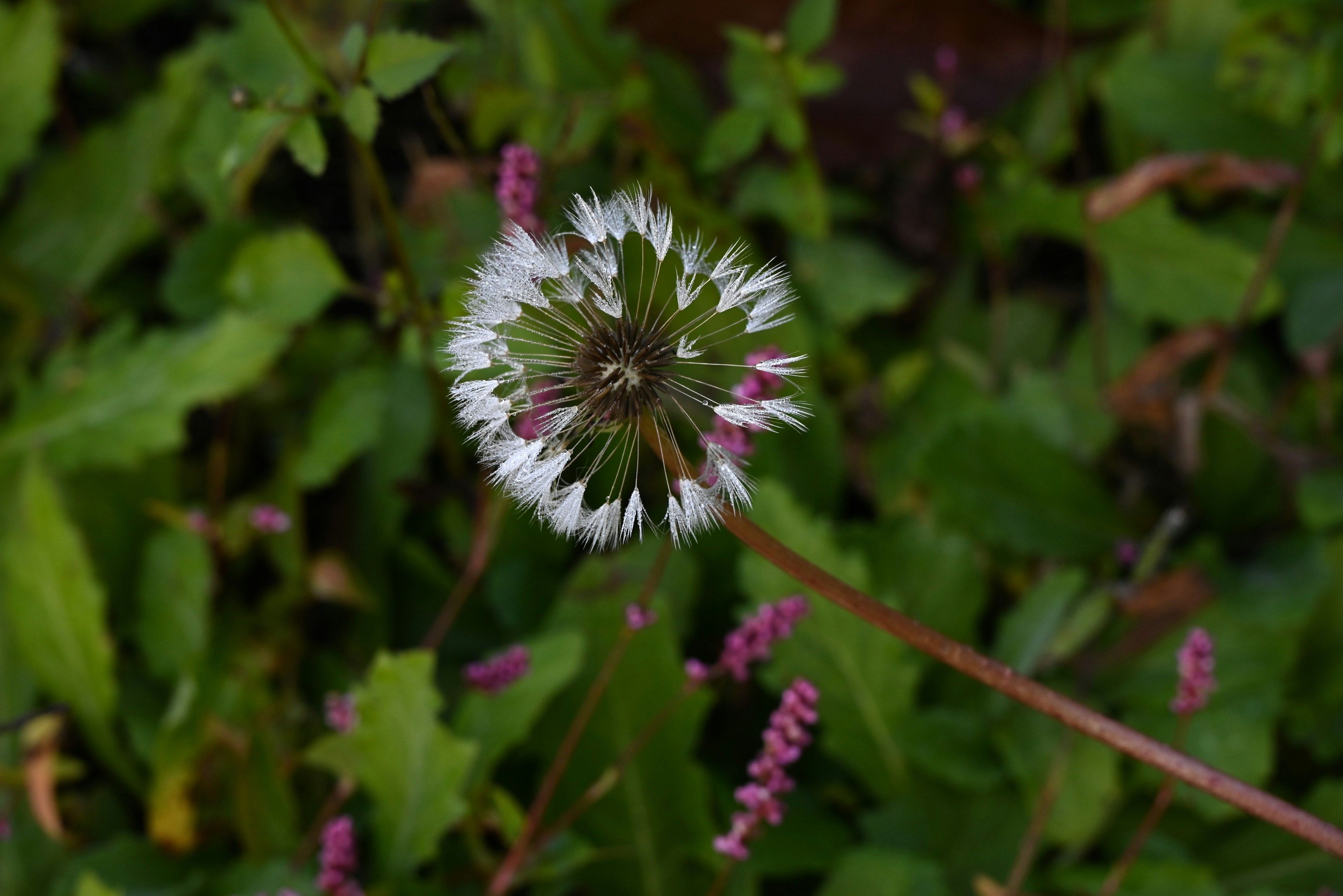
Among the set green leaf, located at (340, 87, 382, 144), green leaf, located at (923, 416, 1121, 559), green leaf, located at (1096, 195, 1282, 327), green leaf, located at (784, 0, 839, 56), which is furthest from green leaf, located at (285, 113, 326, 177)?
green leaf, located at (1096, 195, 1282, 327)

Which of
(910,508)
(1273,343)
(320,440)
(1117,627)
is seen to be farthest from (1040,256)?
(320,440)

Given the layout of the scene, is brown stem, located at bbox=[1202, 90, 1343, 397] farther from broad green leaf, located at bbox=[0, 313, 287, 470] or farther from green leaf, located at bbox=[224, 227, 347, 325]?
broad green leaf, located at bbox=[0, 313, 287, 470]

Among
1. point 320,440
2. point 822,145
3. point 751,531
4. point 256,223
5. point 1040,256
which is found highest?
point 256,223

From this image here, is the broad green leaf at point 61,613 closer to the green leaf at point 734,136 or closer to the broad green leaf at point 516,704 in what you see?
the broad green leaf at point 516,704

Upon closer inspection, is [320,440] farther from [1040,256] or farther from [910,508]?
[1040,256]

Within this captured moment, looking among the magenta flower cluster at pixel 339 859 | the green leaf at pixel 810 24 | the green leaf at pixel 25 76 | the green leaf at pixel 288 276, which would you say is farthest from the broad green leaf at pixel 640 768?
the green leaf at pixel 25 76

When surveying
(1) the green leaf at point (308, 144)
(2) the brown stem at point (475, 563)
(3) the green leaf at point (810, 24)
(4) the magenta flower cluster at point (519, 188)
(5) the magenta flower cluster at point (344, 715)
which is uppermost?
(3) the green leaf at point (810, 24)
